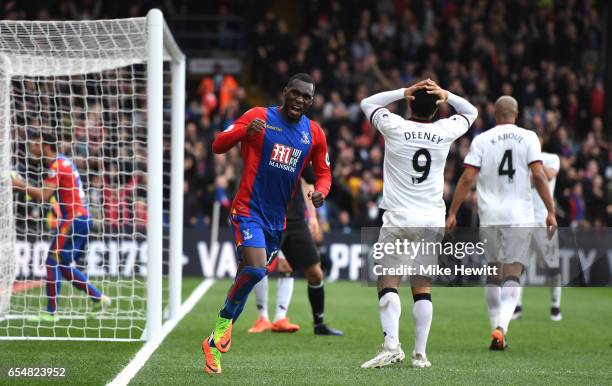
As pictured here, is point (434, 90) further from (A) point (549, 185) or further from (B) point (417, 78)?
(B) point (417, 78)

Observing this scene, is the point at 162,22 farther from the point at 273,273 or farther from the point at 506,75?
the point at 506,75

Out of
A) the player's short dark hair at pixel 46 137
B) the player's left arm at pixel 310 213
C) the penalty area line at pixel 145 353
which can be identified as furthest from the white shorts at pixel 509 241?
the player's short dark hair at pixel 46 137

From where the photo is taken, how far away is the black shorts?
10867 millimetres

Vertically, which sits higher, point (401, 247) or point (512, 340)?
point (401, 247)

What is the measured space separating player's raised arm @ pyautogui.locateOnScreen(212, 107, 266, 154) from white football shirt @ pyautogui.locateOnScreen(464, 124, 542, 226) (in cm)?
289

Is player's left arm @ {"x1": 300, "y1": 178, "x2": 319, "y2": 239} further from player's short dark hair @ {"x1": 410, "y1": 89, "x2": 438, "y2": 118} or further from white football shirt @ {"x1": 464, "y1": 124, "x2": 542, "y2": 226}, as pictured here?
player's short dark hair @ {"x1": 410, "y1": 89, "x2": 438, "y2": 118}

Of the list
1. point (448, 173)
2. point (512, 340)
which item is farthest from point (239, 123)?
point (448, 173)

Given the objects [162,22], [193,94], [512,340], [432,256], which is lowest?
[512,340]

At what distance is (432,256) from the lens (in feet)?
Result: 27.7

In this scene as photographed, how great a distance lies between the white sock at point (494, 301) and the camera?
10.3 metres

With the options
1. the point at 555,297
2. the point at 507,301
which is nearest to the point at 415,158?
the point at 507,301

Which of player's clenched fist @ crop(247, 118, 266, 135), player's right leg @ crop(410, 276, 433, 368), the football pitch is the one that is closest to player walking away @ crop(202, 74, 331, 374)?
player's clenched fist @ crop(247, 118, 266, 135)

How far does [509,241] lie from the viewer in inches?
403

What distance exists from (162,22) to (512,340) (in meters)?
4.63
